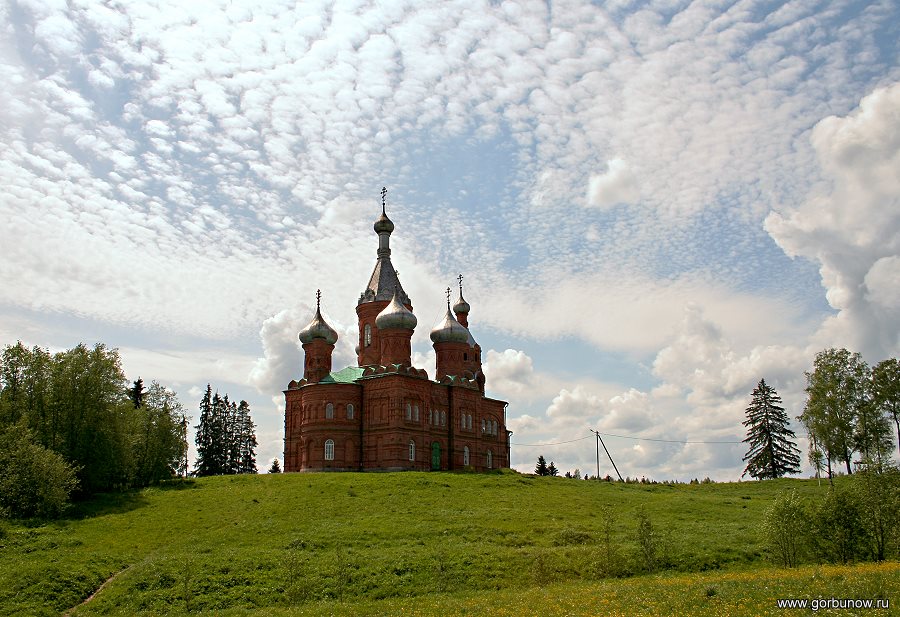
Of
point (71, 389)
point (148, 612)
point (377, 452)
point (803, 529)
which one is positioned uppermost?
point (71, 389)

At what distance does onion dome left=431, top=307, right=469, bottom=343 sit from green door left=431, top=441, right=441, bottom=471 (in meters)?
9.18

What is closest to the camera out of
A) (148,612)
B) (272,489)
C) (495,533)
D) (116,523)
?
(148,612)

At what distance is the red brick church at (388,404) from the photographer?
5566 centimetres

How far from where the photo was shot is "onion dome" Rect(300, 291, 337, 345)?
200ft

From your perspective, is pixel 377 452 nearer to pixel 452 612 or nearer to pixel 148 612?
pixel 148 612

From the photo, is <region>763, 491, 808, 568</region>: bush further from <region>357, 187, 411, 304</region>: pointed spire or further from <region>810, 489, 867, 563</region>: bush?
<region>357, 187, 411, 304</region>: pointed spire

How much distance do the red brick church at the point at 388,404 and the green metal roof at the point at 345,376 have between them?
0.25 feet

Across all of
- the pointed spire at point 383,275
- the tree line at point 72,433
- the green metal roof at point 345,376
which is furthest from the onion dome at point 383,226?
the tree line at point 72,433

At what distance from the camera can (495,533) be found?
3528cm

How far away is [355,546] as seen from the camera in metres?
33.1

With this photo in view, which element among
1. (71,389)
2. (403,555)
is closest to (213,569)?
(403,555)

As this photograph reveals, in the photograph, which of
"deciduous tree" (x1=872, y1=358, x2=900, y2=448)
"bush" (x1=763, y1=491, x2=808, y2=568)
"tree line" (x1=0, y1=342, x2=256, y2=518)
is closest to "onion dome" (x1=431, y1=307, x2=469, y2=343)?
"tree line" (x1=0, y1=342, x2=256, y2=518)

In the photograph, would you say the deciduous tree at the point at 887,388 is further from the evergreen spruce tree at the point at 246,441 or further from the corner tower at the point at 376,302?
the evergreen spruce tree at the point at 246,441

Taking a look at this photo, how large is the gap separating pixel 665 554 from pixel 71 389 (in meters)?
34.7
